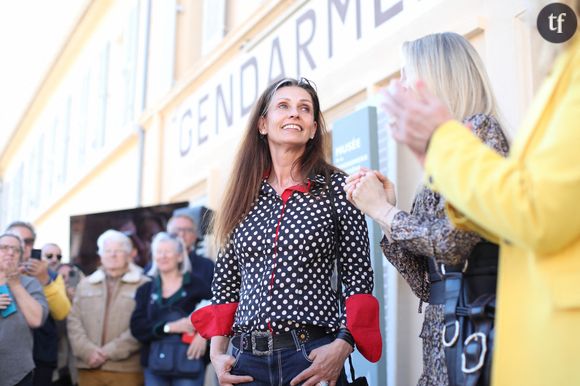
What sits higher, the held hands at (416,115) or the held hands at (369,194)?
the held hands at (416,115)

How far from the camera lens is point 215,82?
8.50m

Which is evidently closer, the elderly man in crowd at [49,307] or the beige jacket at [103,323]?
the elderly man in crowd at [49,307]

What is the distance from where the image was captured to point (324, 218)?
271cm

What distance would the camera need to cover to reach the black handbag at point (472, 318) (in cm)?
181

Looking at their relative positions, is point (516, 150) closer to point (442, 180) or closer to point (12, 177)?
point (442, 180)

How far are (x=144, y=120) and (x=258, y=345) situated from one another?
8649mm

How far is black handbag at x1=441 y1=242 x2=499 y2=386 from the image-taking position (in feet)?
5.95

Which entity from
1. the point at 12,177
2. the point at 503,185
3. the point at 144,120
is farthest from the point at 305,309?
the point at 12,177

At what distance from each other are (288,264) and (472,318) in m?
0.91

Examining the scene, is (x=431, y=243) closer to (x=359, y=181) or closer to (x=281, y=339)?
(x=359, y=181)

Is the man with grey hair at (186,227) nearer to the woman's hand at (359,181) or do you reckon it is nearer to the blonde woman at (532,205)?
the woman's hand at (359,181)

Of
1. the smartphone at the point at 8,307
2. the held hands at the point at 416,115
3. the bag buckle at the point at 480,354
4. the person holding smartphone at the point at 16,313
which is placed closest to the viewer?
the held hands at the point at 416,115

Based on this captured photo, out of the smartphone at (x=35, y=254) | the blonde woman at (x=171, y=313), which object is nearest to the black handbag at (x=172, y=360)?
the blonde woman at (x=171, y=313)

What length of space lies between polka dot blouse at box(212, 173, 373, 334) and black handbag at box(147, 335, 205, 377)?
9.26 ft
